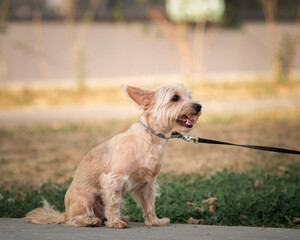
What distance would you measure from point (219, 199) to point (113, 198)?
5.06ft

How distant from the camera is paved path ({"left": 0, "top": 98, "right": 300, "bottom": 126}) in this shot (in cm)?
1358

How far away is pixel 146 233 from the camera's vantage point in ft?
15.4

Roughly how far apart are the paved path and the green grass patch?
660cm

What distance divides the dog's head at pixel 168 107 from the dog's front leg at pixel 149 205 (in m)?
0.60

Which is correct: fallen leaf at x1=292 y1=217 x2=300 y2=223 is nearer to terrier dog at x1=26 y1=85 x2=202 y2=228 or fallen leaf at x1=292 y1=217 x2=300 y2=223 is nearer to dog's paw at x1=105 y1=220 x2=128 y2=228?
terrier dog at x1=26 y1=85 x2=202 y2=228

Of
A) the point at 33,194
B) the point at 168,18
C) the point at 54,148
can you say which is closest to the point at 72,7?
the point at 168,18

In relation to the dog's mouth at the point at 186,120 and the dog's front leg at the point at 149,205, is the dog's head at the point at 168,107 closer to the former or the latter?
the dog's mouth at the point at 186,120

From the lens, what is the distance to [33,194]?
648cm

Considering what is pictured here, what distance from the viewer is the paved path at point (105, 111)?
13577mm

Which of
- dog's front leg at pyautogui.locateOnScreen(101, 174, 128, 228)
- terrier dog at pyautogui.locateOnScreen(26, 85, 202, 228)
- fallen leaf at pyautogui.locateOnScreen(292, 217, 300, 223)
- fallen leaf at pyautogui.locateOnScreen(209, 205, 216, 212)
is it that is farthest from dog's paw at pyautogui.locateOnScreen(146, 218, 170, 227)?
fallen leaf at pyautogui.locateOnScreen(292, 217, 300, 223)

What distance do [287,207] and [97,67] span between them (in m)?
13.8

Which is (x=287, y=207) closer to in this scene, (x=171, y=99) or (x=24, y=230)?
(x=171, y=99)

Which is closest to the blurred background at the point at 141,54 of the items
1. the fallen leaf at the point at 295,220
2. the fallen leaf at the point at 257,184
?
the fallen leaf at the point at 257,184

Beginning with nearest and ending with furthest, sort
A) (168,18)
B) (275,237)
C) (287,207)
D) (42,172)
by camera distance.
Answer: (275,237) < (287,207) < (42,172) < (168,18)
